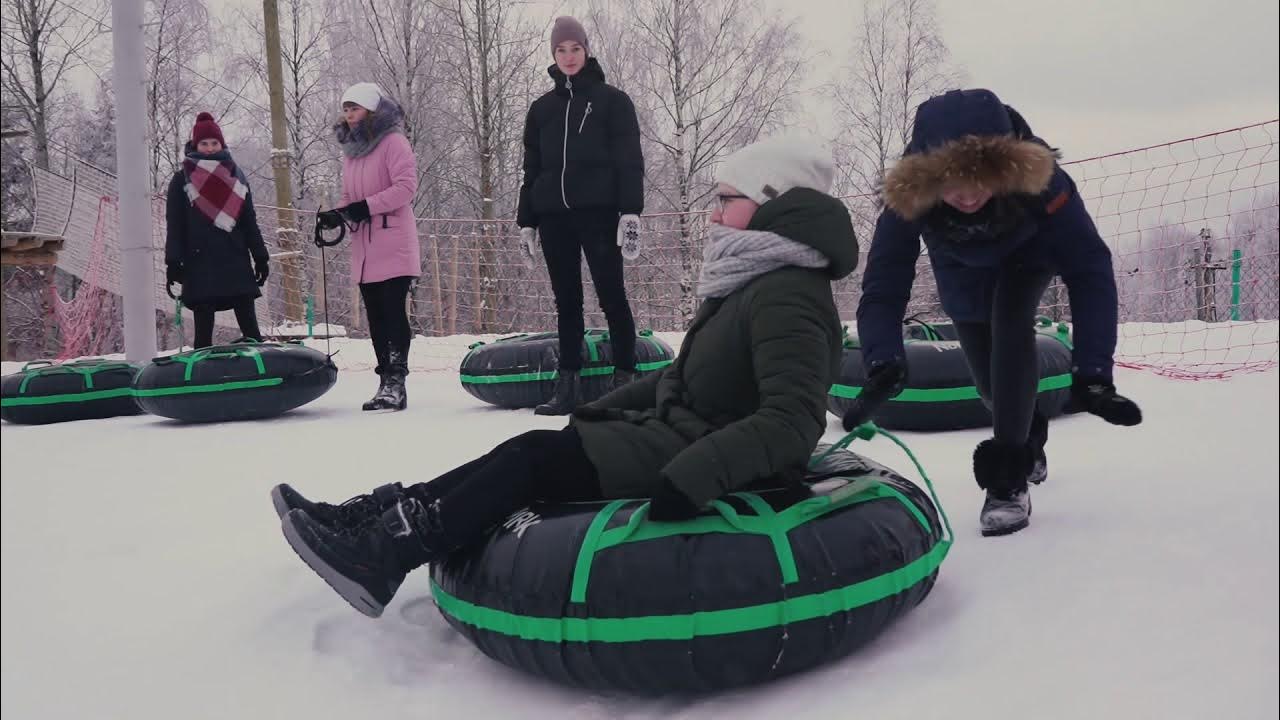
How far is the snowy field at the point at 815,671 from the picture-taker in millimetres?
1471

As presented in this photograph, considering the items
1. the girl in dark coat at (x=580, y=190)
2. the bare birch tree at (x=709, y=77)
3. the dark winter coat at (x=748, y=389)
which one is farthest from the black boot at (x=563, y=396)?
the bare birch tree at (x=709, y=77)

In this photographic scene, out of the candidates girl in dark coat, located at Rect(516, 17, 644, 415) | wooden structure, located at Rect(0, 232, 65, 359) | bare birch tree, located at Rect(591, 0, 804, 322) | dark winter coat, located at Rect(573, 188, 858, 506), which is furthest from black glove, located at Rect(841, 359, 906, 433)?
bare birch tree, located at Rect(591, 0, 804, 322)

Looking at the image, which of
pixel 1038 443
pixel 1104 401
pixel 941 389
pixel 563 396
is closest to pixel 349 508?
pixel 1104 401

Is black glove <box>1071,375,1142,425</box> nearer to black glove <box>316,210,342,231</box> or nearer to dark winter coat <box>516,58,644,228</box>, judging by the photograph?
dark winter coat <box>516,58,644,228</box>

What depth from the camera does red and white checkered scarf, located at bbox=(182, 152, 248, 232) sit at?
4.77 m

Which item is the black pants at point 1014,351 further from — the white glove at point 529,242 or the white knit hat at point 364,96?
the white knit hat at point 364,96

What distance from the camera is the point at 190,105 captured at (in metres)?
15.9

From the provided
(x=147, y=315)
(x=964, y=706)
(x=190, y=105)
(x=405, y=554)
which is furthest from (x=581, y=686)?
(x=190, y=105)

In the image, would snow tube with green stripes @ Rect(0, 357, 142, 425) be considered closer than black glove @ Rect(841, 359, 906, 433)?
No

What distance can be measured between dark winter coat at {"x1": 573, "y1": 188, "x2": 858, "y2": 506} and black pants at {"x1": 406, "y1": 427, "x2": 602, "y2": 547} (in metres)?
0.04

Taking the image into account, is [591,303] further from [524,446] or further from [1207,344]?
[524,446]

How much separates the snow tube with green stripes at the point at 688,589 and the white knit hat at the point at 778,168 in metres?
0.58

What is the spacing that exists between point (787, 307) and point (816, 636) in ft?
1.76

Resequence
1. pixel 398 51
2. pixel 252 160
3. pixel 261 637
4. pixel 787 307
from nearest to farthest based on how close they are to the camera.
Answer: pixel 787 307, pixel 261 637, pixel 398 51, pixel 252 160
